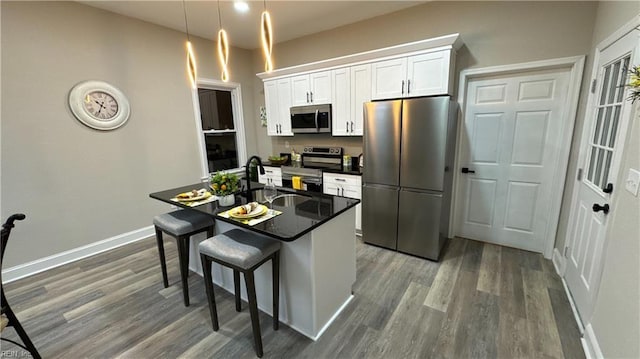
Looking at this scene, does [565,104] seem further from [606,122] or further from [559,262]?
[559,262]

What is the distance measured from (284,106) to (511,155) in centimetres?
314

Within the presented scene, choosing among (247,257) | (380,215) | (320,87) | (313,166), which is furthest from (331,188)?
(247,257)

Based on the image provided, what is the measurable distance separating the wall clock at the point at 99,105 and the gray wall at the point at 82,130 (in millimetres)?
74

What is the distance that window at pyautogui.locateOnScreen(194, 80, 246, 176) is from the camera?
4.23 meters

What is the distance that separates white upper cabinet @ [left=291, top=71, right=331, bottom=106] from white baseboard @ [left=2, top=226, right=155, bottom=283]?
2858mm

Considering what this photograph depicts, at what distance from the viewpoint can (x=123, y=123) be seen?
10.8ft

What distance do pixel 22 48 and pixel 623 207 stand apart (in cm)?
505

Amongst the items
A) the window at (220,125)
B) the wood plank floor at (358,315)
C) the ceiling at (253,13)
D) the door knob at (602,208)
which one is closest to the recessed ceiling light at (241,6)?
the ceiling at (253,13)

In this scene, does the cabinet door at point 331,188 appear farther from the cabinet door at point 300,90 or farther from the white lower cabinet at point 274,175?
the cabinet door at point 300,90

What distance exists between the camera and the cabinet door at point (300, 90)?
3832 millimetres

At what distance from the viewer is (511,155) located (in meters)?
2.98

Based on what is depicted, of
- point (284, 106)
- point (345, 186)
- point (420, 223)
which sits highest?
point (284, 106)

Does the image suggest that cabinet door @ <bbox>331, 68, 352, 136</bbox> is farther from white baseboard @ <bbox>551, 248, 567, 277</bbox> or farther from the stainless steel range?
white baseboard @ <bbox>551, 248, 567, 277</bbox>

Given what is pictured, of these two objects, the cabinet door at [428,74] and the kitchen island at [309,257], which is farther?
the cabinet door at [428,74]
